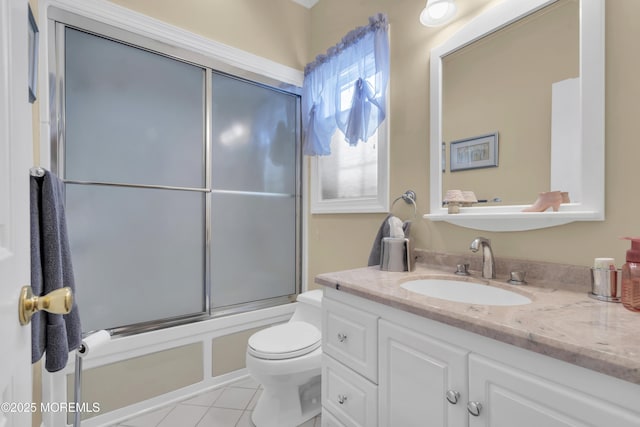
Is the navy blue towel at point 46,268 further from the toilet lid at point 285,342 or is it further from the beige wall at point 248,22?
the beige wall at point 248,22

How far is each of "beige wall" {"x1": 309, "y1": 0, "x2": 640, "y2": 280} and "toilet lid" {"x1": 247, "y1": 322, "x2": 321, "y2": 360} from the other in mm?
534

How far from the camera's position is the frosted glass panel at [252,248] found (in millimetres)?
1987

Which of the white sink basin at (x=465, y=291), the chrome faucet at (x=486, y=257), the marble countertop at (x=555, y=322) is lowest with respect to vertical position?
the white sink basin at (x=465, y=291)

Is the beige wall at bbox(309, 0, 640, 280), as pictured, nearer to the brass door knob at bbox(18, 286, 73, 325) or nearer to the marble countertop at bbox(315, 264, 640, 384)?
the marble countertop at bbox(315, 264, 640, 384)

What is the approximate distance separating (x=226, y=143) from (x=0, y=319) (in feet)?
5.77

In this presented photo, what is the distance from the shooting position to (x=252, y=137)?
2127mm

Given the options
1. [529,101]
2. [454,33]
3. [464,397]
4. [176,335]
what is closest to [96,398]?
[176,335]

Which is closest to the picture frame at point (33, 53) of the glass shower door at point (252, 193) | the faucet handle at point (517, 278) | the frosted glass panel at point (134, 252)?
the frosted glass panel at point (134, 252)

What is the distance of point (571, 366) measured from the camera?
22.3 inches

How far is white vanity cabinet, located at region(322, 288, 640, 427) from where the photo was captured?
0.55 metres

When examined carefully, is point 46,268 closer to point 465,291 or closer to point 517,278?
point 465,291

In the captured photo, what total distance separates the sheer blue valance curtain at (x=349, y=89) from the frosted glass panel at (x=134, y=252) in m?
0.96

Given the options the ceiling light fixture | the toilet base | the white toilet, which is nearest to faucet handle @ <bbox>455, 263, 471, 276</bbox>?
the white toilet

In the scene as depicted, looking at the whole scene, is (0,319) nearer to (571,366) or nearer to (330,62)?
(571,366)
